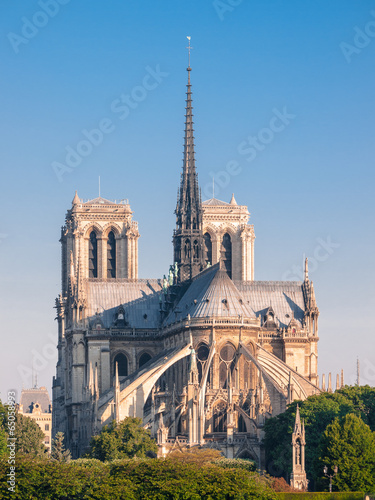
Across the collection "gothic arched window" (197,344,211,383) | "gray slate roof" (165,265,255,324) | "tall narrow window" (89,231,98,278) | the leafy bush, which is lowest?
the leafy bush

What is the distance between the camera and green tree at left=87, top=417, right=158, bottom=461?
12838cm

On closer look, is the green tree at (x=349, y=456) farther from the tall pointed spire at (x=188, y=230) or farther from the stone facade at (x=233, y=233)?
the stone facade at (x=233, y=233)

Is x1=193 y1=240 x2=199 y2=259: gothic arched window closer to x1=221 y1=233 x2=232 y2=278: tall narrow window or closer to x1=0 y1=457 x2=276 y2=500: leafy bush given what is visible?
x1=221 y1=233 x2=232 y2=278: tall narrow window

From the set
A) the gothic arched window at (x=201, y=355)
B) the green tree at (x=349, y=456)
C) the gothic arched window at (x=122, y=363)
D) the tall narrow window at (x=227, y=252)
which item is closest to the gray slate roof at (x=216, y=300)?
the gothic arched window at (x=201, y=355)

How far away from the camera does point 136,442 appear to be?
130 metres

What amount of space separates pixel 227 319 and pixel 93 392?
14.4 m

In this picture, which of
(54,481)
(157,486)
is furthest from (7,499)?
(157,486)

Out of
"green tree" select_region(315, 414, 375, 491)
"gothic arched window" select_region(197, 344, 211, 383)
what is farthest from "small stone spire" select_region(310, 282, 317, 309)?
"green tree" select_region(315, 414, 375, 491)

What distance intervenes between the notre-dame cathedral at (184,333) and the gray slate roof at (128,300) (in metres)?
0.15

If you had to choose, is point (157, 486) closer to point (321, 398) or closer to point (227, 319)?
point (321, 398)

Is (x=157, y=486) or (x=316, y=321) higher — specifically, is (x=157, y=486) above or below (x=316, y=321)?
below

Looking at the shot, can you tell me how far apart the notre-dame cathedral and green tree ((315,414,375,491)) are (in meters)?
13.9

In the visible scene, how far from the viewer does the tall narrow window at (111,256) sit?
17650cm

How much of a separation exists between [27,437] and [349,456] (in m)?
35.8
